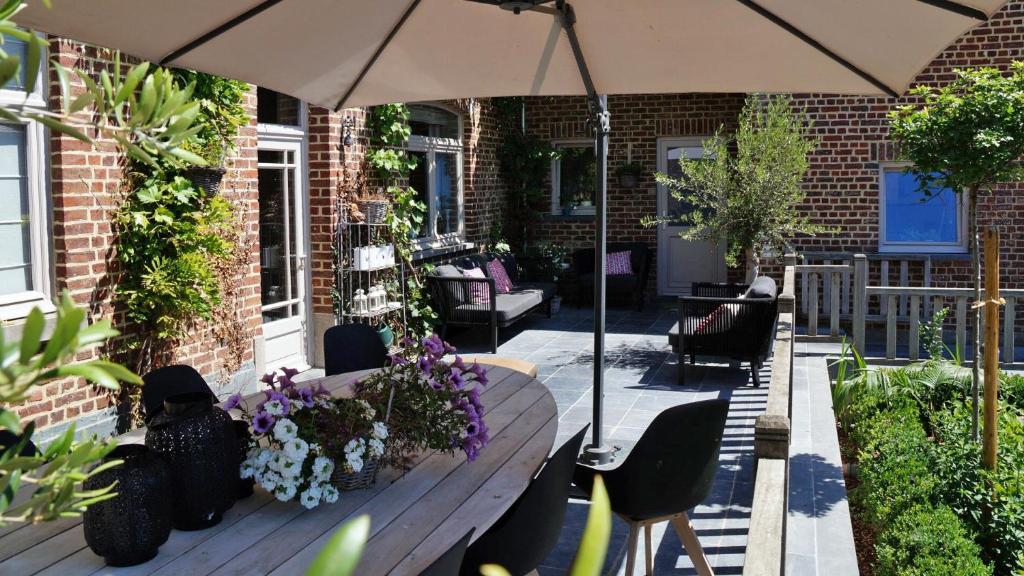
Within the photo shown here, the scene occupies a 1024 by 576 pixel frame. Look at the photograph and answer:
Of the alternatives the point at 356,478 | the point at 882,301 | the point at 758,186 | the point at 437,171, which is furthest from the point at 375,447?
the point at 882,301

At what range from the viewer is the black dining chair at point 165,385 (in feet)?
11.3

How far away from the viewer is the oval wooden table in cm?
200

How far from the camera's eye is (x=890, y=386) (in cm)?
634

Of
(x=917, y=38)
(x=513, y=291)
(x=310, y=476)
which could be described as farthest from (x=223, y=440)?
(x=513, y=291)

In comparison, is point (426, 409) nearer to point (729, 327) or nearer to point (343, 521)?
point (343, 521)

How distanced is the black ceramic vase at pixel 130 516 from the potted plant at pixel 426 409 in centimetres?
71

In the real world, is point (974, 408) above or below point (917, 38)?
below

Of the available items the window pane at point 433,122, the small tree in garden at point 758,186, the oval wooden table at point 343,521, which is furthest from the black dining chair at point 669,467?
the window pane at point 433,122

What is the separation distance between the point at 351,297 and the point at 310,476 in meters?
5.40

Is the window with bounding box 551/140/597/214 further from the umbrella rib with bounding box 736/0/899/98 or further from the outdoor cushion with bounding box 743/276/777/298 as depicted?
the umbrella rib with bounding box 736/0/899/98

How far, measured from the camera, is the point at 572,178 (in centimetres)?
1244

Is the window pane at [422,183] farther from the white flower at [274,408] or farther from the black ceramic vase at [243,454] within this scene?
the white flower at [274,408]

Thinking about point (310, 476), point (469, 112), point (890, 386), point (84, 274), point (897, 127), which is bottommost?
point (890, 386)

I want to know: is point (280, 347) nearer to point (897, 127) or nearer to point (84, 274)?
point (84, 274)
